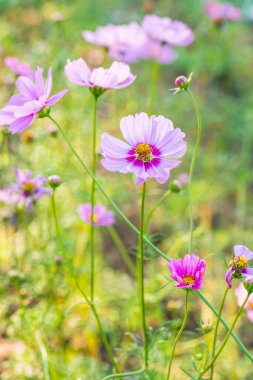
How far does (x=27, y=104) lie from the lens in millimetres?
707

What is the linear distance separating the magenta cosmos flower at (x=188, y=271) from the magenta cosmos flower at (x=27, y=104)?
0.87 feet

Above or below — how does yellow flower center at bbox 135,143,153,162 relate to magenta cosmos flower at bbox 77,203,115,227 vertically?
above

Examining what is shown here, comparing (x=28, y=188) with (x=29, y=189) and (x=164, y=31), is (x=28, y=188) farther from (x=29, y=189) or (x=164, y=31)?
(x=164, y=31)

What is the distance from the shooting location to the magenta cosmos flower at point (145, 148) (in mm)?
684

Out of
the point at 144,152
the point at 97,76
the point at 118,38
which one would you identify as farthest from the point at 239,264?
the point at 118,38

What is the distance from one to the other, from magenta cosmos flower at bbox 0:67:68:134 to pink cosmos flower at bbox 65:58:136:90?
43 mm

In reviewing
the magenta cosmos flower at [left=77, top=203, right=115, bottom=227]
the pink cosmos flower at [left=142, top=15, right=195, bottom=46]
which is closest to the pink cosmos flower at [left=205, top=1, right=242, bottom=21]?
the pink cosmos flower at [left=142, top=15, right=195, bottom=46]

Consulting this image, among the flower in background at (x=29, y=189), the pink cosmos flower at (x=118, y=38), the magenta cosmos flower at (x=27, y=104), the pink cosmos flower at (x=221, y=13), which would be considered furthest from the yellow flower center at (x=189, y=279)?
the pink cosmos flower at (x=221, y=13)

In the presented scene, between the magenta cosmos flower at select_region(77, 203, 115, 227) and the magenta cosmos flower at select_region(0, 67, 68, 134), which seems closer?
the magenta cosmos flower at select_region(0, 67, 68, 134)

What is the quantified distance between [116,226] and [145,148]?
1.12 metres

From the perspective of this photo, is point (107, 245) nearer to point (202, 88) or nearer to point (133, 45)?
point (133, 45)

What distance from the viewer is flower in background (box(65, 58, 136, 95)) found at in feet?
2.48

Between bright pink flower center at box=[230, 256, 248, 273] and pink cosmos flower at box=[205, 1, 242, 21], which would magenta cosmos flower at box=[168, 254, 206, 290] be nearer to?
bright pink flower center at box=[230, 256, 248, 273]

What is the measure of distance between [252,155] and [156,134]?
163 centimetres
